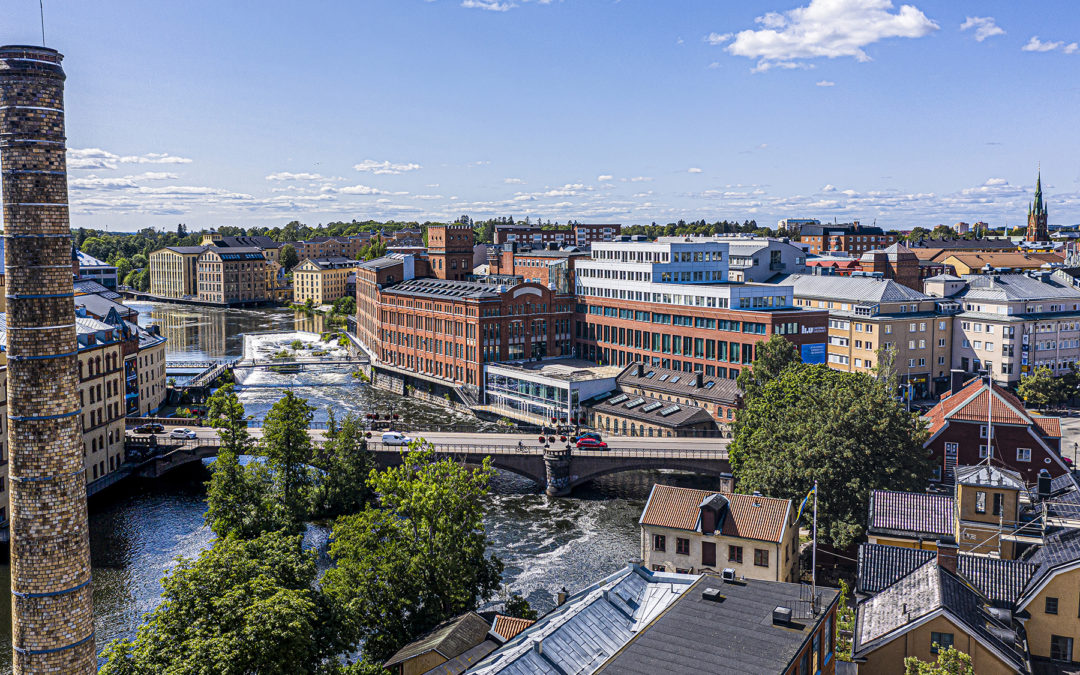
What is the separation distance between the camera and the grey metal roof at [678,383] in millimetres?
92125

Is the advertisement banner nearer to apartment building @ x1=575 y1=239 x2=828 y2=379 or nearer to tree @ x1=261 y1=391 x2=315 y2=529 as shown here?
apartment building @ x1=575 y1=239 x2=828 y2=379

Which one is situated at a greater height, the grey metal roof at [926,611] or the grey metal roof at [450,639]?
the grey metal roof at [926,611]

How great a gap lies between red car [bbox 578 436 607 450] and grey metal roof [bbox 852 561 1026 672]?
4204 centimetres

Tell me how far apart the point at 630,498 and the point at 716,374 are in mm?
29293

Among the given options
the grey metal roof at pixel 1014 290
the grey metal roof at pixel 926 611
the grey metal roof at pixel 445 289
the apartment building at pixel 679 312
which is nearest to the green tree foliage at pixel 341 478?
the grey metal roof at pixel 926 611

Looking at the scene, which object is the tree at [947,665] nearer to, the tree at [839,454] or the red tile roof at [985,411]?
the tree at [839,454]

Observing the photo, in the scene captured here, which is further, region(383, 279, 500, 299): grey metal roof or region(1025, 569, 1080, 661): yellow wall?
region(383, 279, 500, 299): grey metal roof

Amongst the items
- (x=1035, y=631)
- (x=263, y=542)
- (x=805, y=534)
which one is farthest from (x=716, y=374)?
(x=263, y=542)

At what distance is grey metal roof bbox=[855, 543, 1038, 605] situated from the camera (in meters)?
39.3

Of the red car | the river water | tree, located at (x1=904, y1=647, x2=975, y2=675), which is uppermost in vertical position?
tree, located at (x1=904, y1=647, x2=975, y2=675)

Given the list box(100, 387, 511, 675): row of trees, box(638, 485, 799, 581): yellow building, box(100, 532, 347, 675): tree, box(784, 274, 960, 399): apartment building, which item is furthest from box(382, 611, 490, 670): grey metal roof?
box(784, 274, 960, 399): apartment building

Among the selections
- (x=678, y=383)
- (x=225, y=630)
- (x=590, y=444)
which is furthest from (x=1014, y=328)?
(x=225, y=630)

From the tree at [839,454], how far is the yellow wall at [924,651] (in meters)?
20.9

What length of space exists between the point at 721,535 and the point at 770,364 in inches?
1608
